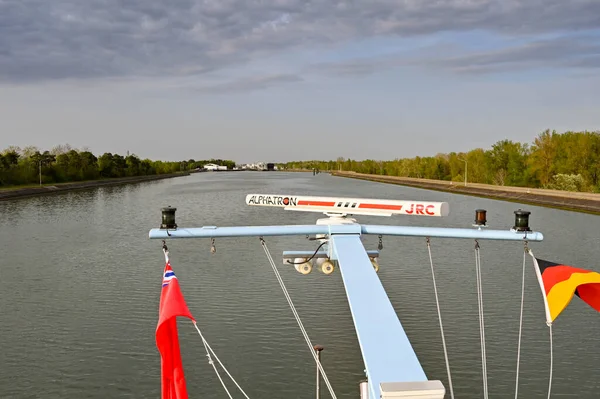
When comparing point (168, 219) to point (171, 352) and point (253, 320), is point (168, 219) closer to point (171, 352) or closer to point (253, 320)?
point (171, 352)

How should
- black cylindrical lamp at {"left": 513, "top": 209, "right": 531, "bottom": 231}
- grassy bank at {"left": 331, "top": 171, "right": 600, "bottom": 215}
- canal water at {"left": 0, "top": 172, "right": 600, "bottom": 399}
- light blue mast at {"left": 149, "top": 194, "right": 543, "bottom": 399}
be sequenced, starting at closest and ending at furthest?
1. light blue mast at {"left": 149, "top": 194, "right": 543, "bottom": 399}
2. black cylindrical lamp at {"left": 513, "top": 209, "right": 531, "bottom": 231}
3. canal water at {"left": 0, "top": 172, "right": 600, "bottom": 399}
4. grassy bank at {"left": 331, "top": 171, "right": 600, "bottom": 215}

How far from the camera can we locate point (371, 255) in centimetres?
1477

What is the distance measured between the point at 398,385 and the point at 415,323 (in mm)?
19131

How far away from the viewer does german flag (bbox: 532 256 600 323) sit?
33.2ft

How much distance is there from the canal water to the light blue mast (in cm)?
717

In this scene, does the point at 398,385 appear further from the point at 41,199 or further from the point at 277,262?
the point at 41,199

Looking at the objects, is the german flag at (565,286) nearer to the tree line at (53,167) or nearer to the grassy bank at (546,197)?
the grassy bank at (546,197)

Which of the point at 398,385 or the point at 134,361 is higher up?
the point at 398,385

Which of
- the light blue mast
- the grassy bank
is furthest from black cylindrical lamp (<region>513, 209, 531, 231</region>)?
the grassy bank

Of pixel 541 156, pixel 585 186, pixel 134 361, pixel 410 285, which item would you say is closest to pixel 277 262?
pixel 410 285

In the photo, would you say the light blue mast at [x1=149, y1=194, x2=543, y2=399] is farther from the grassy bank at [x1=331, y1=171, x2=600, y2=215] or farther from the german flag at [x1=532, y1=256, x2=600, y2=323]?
the grassy bank at [x1=331, y1=171, x2=600, y2=215]

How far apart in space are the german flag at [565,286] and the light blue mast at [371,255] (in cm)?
172

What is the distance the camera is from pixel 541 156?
120312mm

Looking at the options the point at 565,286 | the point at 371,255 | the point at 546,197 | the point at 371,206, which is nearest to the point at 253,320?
the point at 371,255
